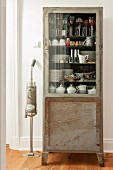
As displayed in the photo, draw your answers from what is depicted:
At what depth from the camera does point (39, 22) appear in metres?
4.23

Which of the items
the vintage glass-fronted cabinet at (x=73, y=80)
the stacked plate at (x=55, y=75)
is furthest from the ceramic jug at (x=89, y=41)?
the stacked plate at (x=55, y=75)

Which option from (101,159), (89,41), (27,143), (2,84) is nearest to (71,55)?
(89,41)

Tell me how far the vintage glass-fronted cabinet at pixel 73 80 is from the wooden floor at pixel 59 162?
12cm

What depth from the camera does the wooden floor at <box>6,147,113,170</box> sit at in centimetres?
357

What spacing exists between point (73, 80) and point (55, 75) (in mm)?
222

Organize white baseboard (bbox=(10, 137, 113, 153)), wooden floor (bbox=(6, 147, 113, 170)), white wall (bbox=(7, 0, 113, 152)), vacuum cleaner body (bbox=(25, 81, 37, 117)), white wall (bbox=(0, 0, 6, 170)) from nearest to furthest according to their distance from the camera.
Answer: white wall (bbox=(0, 0, 6, 170))
wooden floor (bbox=(6, 147, 113, 170))
vacuum cleaner body (bbox=(25, 81, 37, 117))
white wall (bbox=(7, 0, 113, 152))
white baseboard (bbox=(10, 137, 113, 153))

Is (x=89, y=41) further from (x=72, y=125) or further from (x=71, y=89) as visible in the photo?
(x=72, y=125)

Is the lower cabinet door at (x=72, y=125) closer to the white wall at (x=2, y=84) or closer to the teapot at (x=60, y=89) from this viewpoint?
the teapot at (x=60, y=89)

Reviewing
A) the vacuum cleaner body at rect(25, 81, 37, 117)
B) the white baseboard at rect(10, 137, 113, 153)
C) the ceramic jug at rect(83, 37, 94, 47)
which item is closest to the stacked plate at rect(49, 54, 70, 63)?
the ceramic jug at rect(83, 37, 94, 47)

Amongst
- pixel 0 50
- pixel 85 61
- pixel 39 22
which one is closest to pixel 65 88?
pixel 85 61

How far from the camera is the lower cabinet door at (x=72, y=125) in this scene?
371 centimetres

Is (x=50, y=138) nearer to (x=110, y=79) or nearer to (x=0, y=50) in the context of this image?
(x=110, y=79)

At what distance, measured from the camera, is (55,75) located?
3.79m

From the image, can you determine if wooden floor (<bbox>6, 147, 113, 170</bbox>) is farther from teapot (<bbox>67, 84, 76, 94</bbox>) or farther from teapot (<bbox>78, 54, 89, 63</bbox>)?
teapot (<bbox>78, 54, 89, 63</bbox>)
